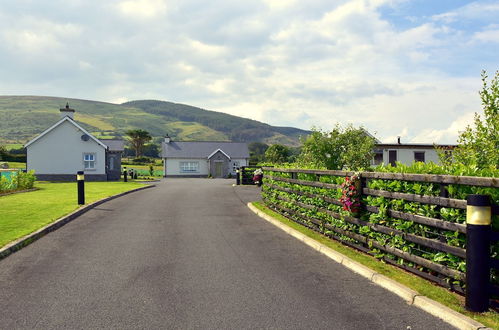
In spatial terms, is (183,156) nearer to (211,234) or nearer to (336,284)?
(211,234)

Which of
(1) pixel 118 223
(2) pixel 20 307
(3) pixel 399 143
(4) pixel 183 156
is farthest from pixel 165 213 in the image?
(4) pixel 183 156

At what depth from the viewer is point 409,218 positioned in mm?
6320

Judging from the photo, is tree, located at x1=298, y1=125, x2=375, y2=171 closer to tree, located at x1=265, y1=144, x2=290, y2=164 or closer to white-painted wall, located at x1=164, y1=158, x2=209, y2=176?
white-painted wall, located at x1=164, y1=158, x2=209, y2=176

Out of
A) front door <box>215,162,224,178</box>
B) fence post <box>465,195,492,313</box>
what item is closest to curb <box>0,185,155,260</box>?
fence post <box>465,195,492,313</box>

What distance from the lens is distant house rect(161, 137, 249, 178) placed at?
67875 millimetres

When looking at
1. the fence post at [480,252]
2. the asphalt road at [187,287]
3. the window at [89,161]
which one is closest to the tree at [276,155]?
the window at [89,161]

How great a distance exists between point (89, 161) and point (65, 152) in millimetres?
2667

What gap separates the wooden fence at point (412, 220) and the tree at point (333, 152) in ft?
46.8

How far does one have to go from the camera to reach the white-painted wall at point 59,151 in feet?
144

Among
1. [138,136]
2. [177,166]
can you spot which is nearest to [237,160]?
[177,166]

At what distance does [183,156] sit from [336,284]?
63650mm

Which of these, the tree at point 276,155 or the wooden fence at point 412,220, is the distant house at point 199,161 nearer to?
the tree at point 276,155

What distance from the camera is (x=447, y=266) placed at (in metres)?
5.58

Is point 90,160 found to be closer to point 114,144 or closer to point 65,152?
point 65,152
